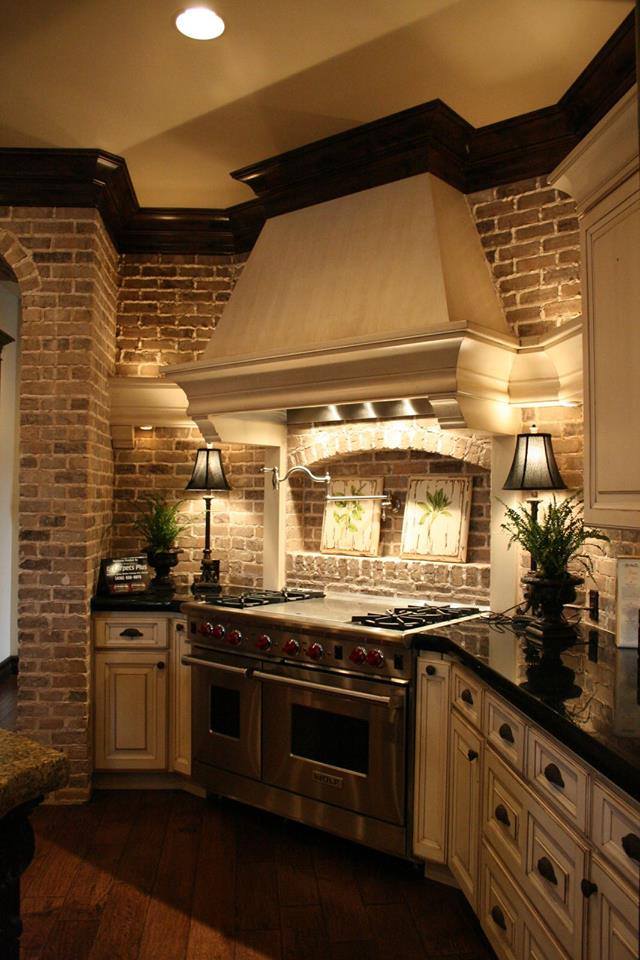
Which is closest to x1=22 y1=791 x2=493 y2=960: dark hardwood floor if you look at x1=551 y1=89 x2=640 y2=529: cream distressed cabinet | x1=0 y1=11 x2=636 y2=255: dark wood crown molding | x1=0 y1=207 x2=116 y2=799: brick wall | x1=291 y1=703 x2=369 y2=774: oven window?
x1=291 y1=703 x2=369 y2=774: oven window

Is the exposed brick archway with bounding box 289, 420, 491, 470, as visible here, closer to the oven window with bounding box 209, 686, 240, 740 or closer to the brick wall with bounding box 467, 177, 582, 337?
the brick wall with bounding box 467, 177, 582, 337

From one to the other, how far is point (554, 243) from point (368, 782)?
242 centimetres

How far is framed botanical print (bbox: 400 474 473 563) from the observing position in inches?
147

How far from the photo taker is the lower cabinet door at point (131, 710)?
3973 mm

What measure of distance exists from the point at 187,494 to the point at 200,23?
8.25 ft

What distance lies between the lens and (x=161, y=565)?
4.32 meters

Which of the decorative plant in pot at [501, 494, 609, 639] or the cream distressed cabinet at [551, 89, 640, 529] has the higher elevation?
the cream distressed cabinet at [551, 89, 640, 529]

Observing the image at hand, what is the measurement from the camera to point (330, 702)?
10.7 ft

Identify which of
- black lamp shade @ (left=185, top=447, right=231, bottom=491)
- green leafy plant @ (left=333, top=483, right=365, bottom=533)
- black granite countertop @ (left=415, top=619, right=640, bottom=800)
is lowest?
black granite countertop @ (left=415, top=619, right=640, bottom=800)

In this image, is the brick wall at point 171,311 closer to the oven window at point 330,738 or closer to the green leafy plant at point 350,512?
the green leafy plant at point 350,512

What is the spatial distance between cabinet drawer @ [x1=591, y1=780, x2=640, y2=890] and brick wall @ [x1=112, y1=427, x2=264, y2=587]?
297cm

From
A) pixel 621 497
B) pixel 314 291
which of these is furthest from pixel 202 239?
pixel 621 497

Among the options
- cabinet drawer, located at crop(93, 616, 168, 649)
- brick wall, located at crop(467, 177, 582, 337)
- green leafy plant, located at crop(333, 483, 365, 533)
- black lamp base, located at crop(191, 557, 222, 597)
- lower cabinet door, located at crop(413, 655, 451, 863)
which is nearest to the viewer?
lower cabinet door, located at crop(413, 655, 451, 863)

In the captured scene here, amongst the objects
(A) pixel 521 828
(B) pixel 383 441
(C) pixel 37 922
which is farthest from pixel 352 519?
(C) pixel 37 922
